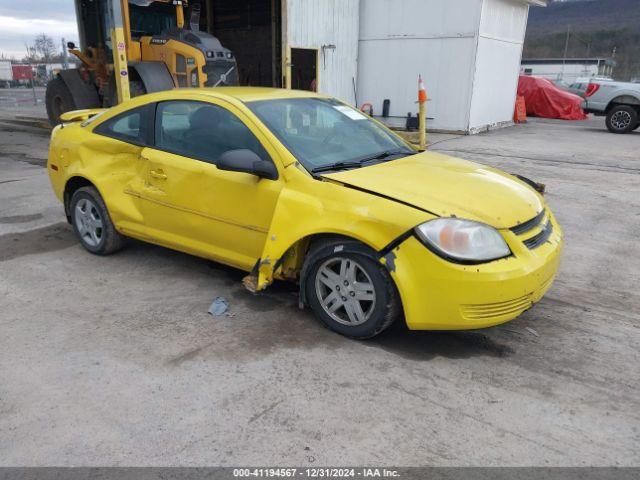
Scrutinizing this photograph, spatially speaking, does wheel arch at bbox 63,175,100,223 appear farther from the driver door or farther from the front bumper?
the front bumper

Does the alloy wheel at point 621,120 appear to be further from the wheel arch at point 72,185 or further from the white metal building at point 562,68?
the white metal building at point 562,68

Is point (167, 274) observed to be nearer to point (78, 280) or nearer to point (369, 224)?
point (78, 280)

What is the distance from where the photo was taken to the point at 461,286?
293cm

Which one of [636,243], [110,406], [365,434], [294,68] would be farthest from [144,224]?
[294,68]

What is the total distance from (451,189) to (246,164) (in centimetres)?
136

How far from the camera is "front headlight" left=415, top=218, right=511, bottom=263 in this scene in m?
2.96

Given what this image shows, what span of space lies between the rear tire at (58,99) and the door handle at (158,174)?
9096mm

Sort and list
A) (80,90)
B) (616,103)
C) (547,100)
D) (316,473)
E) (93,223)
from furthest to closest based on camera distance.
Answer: (547,100) < (616,103) < (80,90) < (93,223) < (316,473)

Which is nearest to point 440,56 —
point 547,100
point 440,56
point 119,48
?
point 440,56

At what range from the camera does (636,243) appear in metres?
5.48

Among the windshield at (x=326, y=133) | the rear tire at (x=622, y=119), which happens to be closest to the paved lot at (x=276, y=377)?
the windshield at (x=326, y=133)

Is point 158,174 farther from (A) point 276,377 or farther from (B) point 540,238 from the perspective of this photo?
(B) point 540,238

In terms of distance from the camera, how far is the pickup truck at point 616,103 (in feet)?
48.0

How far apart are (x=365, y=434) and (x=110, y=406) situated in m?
1.32
